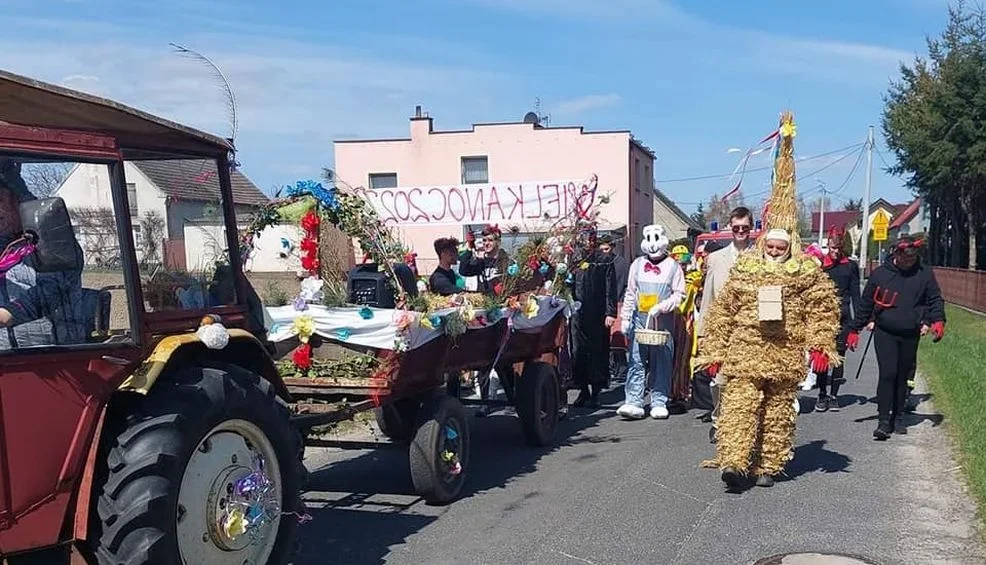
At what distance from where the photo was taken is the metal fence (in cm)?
2292

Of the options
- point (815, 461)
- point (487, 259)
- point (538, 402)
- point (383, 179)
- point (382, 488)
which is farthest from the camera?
point (383, 179)

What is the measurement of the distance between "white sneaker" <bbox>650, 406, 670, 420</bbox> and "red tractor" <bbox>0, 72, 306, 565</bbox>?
18.8 ft

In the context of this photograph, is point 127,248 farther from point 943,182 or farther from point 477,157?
point 943,182

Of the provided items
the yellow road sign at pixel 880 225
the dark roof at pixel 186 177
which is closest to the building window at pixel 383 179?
the yellow road sign at pixel 880 225

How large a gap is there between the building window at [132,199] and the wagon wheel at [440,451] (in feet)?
9.00

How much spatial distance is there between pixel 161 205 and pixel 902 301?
Result: 6.75 m

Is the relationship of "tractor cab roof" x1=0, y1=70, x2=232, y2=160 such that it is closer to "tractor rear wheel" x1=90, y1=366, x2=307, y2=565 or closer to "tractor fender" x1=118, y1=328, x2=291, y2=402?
"tractor fender" x1=118, y1=328, x2=291, y2=402

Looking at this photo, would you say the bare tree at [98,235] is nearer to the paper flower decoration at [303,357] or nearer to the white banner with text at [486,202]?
the paper flower decoration at [303,357]

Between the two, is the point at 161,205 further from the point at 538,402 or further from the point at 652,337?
the point at 652,337

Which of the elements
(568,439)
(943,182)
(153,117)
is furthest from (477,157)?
(153,117)

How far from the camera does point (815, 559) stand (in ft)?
17.3

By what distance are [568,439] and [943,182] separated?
25.8 meters

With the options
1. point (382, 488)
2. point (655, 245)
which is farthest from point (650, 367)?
point (382, 488)

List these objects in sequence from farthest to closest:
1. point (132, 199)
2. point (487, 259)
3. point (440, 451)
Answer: point (487, 259), point (440, 451), point (132, 199)
